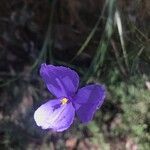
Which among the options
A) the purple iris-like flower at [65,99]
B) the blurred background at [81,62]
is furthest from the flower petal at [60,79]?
the blurred background at [81,62]

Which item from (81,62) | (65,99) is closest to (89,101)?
(65,99)

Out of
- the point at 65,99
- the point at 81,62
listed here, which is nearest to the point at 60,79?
the point at 65,99

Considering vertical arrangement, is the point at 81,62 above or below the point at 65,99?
below

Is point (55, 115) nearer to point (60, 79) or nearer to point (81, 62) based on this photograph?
point (60, 79)

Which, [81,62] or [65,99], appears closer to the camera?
[65,99]

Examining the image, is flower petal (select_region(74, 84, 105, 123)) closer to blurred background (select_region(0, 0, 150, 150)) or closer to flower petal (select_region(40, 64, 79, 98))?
flower petal (select_region(40, 64, 79, 98))

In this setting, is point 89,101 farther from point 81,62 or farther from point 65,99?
point 81,62
